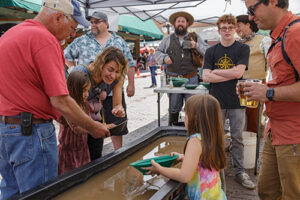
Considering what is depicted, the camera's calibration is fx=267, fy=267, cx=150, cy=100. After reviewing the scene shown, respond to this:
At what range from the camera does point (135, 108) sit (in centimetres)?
786

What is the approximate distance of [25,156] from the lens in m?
1.65

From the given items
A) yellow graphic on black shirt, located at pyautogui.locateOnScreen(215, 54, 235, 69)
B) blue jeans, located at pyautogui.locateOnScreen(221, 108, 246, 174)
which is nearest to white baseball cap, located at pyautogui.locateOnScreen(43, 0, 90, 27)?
yellow graphic on black shirt, located at pyautogui.locateOnScreen(215, 54, 235, 69)

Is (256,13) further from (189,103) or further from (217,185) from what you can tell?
(217,185)

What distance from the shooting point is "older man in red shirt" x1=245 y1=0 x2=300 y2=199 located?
159cm

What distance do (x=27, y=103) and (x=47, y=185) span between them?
51 cm

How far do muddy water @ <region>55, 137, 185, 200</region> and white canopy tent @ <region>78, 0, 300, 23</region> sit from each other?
17.7 feet

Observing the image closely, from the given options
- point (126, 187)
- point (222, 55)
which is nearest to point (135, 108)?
point (222, 55)

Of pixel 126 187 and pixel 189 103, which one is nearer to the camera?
pixel 189 103

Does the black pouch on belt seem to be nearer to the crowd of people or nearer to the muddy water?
the crowd of people

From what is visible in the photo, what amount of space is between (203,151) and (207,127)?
0.52 feet

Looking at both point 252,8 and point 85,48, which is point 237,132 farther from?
point 85,48

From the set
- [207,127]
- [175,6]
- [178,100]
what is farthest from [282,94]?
[175,6]

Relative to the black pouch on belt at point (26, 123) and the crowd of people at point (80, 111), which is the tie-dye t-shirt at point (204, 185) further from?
the black pouch on belt at point (26, 123)

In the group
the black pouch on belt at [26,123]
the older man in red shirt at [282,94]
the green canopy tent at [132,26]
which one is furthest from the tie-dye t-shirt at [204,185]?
the green canopy tent at [132,26]
